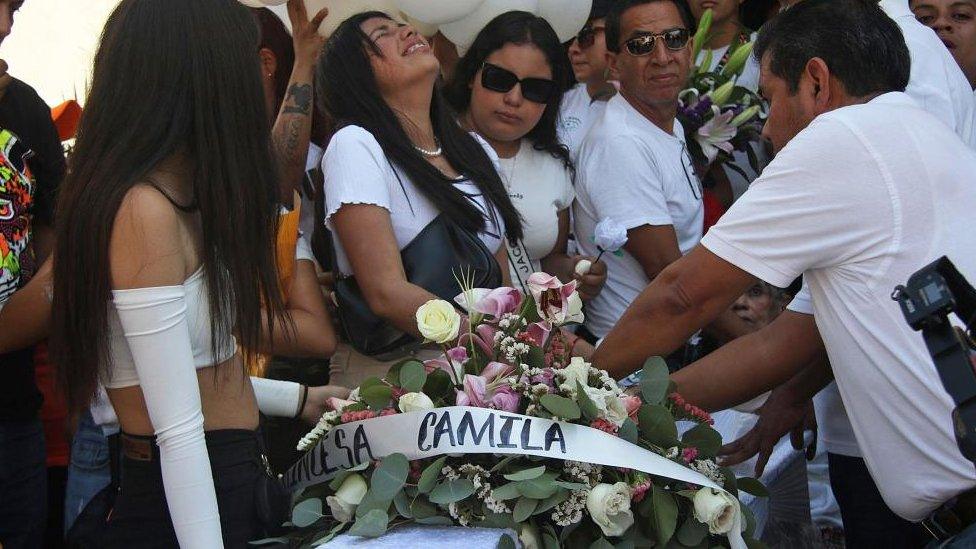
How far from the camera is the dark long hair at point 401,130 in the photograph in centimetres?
322

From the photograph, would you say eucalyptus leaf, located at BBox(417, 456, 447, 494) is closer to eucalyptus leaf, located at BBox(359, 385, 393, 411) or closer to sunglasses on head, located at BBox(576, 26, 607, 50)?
eucalyptus leaf, located at BBox(359, 385, 393, 411)

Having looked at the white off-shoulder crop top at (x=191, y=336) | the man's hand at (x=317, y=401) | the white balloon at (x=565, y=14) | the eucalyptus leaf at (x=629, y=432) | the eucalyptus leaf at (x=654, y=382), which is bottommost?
the man's hand at (x=317, y=401)

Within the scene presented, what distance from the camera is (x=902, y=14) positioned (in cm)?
389

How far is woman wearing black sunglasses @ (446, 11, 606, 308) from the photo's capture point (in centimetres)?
390

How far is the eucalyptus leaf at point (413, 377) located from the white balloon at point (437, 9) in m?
1.89

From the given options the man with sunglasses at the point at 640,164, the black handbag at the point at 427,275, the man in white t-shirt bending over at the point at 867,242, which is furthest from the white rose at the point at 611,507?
the man with sunglasses at the point at 640,164

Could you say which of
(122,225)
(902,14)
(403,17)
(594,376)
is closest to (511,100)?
(403,17)

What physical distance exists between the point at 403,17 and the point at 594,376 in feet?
7.57

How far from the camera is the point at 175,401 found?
6.56 ft

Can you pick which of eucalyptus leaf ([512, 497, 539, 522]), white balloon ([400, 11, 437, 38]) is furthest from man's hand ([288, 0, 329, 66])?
eucalyptus leaf ([512, 497, 539, 522])

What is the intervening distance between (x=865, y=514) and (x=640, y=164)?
1.65m

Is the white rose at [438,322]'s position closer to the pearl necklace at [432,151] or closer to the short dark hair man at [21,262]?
the pearl necklace at [432,151]

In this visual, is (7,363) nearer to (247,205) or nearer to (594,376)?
(247,205)

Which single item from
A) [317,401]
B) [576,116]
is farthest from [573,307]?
[576,116]
